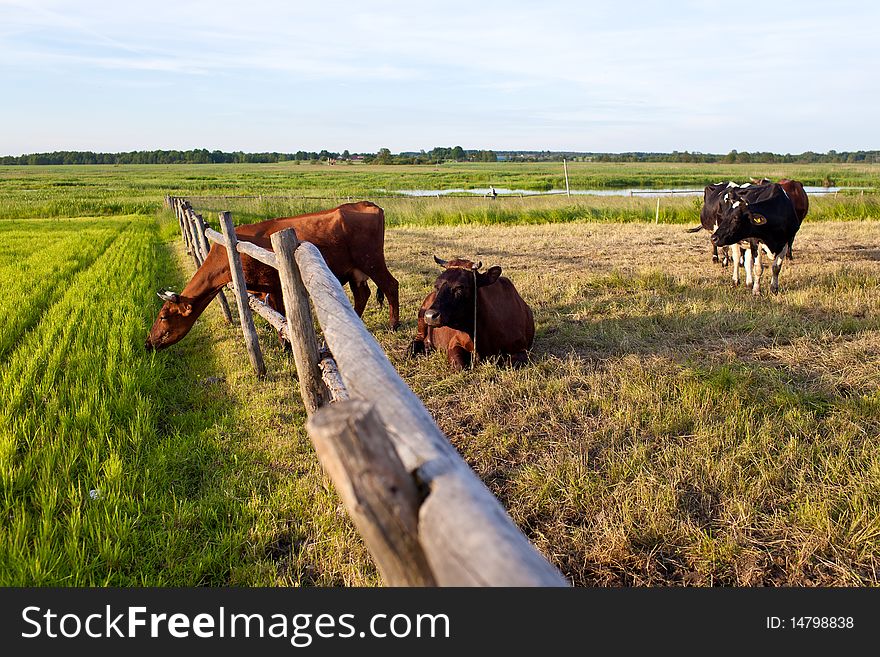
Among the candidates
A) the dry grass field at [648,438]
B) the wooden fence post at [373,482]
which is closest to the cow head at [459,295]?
the dry grass field at [648,438]

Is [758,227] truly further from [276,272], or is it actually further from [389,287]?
[276,272]

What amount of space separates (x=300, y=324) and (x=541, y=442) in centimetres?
171

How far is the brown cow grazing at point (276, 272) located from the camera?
6.22m

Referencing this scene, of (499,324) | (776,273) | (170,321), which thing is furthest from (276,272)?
(776,273)

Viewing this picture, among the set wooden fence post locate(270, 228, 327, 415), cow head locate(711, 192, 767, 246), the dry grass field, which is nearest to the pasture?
the dry grass field

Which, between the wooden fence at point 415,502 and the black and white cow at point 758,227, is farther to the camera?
the black and white cow at point 758,227

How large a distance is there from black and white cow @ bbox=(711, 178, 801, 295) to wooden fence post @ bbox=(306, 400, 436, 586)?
7.99 metres

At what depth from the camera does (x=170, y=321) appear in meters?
6.19

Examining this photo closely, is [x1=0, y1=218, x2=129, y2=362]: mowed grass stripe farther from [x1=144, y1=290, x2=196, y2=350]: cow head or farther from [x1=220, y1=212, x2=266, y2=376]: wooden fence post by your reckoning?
[x1=220, y1=212, x2=266, y2=376]: wooden fence post

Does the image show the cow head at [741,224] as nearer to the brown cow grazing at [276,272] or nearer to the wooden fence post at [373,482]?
the brown cow grazing at [276,272]

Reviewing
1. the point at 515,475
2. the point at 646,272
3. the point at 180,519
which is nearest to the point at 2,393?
the point at 180,519

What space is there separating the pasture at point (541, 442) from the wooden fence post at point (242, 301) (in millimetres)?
163

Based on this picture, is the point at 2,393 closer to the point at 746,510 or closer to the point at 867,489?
the point at 746,510

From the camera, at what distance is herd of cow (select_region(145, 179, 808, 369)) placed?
5578 mm
